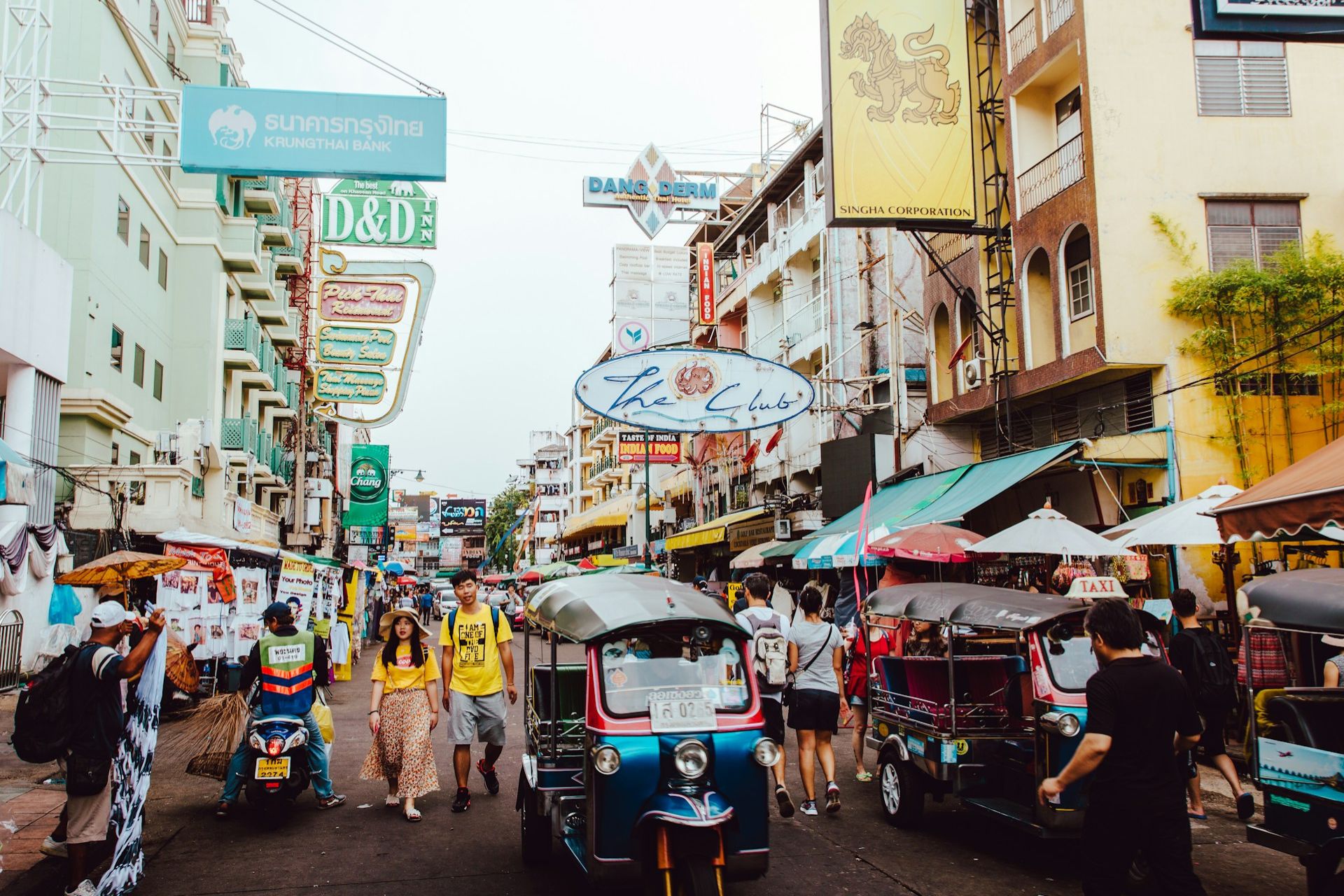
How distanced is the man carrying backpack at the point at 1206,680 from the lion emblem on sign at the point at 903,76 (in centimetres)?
1136

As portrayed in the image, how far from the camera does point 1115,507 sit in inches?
627

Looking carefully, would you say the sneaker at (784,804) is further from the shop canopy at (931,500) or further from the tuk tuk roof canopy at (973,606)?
the shop canopy at (931,500)

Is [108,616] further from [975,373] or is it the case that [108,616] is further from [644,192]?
[644,192]

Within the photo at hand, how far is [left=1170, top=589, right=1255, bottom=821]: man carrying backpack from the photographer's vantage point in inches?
304

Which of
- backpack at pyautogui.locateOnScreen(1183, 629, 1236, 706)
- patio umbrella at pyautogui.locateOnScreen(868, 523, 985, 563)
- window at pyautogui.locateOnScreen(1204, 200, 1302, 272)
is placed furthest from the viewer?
window at pyautogui.locateOnScreen(1204, 200, 1302, 272)

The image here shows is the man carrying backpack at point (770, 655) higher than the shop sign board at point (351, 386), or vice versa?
the shop sign board at point (351, 386)

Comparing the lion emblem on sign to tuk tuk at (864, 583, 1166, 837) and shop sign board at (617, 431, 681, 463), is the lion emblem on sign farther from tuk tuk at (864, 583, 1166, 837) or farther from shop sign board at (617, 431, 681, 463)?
shop sign board at (617, 431, 681, 463)

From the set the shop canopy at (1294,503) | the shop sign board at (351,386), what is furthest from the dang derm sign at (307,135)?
the shop sign board at (351,386)

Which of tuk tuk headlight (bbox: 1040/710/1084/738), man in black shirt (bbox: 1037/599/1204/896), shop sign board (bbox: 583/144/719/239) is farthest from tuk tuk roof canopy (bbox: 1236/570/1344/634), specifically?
shop sign board (bbox: 583/144/719/239)

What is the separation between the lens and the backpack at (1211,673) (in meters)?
7.72

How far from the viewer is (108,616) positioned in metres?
6.11

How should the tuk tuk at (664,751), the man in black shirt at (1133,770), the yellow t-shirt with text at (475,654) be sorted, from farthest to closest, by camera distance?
the yellow t-shirt with text at (475,654) → the tuk tuk at (664,751) → the man in black shirt at (1133,770)

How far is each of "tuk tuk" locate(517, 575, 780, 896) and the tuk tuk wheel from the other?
2.46 meters

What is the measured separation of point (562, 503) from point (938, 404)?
59.9 metres
